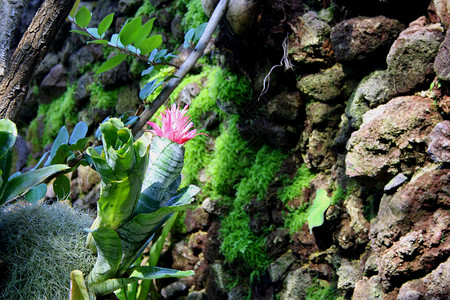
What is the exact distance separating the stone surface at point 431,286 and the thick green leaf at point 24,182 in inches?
45.5

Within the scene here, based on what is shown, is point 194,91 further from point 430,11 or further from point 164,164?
point 164,164

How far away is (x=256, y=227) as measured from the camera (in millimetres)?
2287

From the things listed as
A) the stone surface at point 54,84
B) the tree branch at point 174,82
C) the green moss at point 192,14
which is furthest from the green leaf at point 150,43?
the stone surface at point 54,84

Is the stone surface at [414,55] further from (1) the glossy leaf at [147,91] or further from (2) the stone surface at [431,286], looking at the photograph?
(1) the glossy leaf at [147,91]

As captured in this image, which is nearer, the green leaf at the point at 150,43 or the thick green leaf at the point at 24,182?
the thick green leaf at the point at 24,182

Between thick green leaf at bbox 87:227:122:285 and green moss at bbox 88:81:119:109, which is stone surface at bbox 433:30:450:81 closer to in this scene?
thick green leaf at bbox 87:227:122:285

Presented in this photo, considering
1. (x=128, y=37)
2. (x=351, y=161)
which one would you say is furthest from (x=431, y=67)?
(x=128, y=37)

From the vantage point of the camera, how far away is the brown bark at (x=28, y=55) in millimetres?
1381

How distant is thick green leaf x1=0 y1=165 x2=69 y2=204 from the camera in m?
1.02

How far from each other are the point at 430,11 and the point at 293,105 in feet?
2.56

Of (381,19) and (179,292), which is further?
(179,292)

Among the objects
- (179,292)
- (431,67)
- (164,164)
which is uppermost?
(431,67)

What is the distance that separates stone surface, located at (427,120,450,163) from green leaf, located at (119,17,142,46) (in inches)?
41.6

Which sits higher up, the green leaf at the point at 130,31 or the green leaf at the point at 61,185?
the green leaf at the point at 130,31
